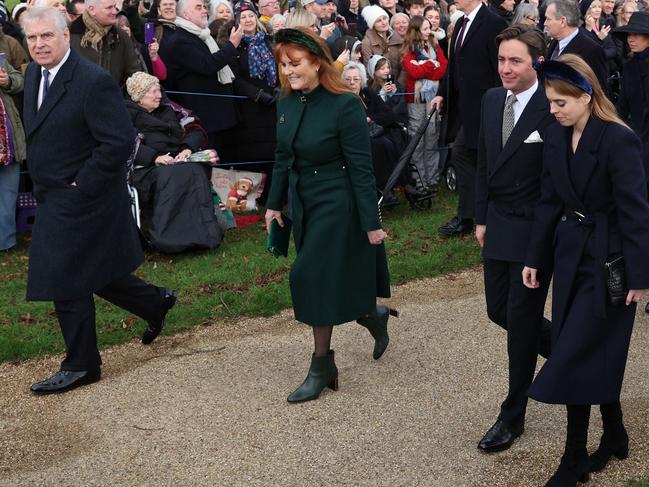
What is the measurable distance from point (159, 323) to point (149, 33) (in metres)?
4.14

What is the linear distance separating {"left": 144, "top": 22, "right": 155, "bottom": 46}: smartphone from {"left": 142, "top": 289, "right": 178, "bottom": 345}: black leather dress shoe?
3.91 metres

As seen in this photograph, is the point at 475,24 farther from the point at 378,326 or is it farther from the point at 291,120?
the point at 291,120

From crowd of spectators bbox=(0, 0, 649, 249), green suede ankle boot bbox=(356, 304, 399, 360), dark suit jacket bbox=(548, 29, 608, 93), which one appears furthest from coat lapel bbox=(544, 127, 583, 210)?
dark suit jacket bbox=(548, 29, 608, 93)

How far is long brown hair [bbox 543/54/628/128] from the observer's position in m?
4.51

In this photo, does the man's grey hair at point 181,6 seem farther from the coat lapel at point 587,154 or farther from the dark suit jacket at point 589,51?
the coat lapel at point 587,154

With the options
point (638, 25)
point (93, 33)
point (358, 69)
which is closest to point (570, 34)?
point (638, 25)

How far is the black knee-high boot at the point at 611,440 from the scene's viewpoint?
4.89 metres

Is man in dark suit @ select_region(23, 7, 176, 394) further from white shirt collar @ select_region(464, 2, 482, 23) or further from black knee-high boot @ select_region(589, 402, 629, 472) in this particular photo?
white shirt collar @ select_region(464, 2, 482, 23)

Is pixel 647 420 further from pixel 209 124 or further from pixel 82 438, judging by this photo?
pixel 209 124

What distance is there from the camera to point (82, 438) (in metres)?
5.45

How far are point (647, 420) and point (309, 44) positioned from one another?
8.84 feet

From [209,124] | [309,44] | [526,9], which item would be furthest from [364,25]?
[309,44]

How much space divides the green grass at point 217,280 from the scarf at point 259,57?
65.1 inches

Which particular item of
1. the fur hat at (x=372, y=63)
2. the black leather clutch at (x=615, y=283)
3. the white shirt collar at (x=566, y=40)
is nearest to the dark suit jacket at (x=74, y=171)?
the black leather clutch at (x=615, y=283)
